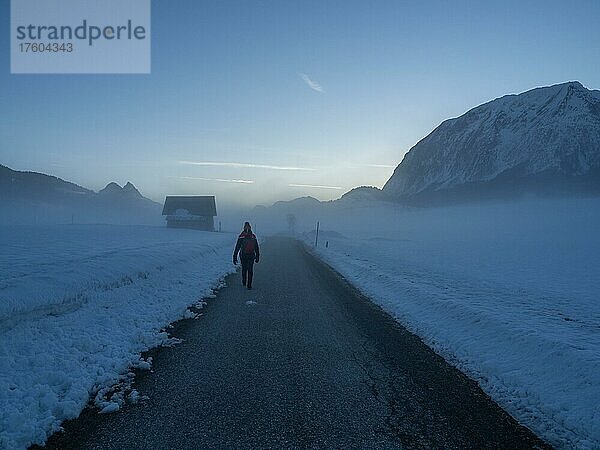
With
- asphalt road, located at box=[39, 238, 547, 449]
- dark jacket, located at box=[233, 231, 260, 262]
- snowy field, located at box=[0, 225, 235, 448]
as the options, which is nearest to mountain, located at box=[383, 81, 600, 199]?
dark jacket, located at box=[233, 231, 260, 262]

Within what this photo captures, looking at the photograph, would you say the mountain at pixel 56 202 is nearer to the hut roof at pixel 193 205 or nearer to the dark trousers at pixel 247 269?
the hut roof at pixel 193 205

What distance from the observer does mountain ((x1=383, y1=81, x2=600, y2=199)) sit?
107625 mm

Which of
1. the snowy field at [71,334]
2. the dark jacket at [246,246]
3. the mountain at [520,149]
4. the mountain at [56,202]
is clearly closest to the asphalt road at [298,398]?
the snowy field at [71,334]

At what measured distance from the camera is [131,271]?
13742mm

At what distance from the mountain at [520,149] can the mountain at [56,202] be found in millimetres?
116971

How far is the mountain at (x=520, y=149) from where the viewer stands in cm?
10762

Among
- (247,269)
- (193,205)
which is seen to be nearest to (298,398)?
(247,269)

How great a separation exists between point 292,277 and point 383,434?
484 inches

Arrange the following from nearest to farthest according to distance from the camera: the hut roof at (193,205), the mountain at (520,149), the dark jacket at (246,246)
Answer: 1. the dark jacket at (246,246)
2. the hut roof at (193,205)
3. the mountain at (520,149)

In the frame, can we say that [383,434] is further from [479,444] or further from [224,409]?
[224,409]

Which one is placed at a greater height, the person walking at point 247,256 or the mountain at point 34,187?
the mountain at point 34,187

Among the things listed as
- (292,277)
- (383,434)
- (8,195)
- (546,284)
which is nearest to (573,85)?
(546,284)

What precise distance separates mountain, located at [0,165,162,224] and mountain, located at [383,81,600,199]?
384 feet

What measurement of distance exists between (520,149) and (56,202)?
596 ft
